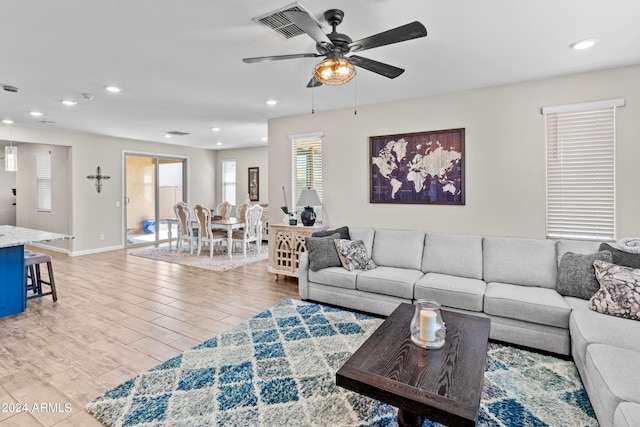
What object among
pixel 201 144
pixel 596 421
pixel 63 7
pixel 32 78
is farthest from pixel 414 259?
pixel 201 144

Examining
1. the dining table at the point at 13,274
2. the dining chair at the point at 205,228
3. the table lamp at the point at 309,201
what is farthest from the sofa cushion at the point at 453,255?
the dining chair at the point at 205,228

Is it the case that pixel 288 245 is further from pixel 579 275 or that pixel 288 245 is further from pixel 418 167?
pixel 579 275

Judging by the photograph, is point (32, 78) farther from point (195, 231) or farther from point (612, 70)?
point (612, 70)

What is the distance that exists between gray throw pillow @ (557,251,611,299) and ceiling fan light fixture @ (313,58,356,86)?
2.51 m

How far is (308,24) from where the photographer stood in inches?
74.8

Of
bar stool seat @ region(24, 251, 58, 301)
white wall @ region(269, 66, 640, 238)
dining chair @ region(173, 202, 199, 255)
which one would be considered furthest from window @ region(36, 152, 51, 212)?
white wall @ region(269, 66, 640, 238)

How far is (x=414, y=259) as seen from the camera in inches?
148

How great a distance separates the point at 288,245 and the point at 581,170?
3590mm

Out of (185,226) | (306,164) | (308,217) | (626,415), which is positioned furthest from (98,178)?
(626,415)

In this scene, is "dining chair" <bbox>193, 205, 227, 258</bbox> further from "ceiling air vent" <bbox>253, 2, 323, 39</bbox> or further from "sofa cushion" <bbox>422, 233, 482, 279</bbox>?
"ceiling air vent" <bbox>253, 2, 323, 39</bbox>

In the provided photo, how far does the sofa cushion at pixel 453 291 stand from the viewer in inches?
116

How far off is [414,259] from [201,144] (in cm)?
663

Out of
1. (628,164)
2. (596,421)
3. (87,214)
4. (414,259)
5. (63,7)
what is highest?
(63,7)

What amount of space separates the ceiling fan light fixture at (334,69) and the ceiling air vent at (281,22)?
8.8 inches
